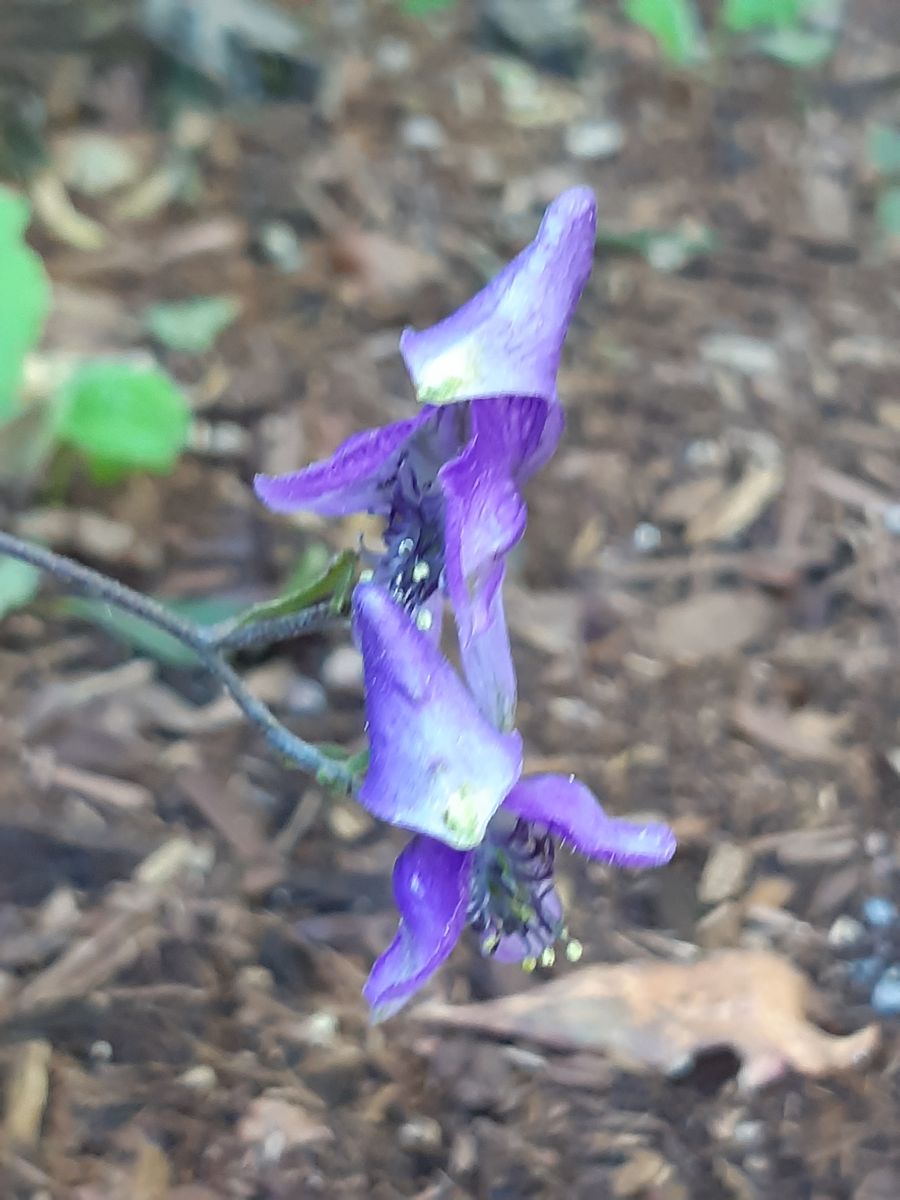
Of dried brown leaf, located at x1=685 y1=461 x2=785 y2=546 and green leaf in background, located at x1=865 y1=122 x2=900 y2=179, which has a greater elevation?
green leaf in background, located at x1=865 y1=122 x2=900 y2=179

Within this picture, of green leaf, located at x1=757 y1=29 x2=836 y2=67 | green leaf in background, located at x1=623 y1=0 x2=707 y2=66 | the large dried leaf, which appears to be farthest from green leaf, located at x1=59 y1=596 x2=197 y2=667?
green leaf, located at x1=757 y1=29 x2=836 y2=67

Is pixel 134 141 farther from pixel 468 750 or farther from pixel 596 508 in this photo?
pixel 468 750

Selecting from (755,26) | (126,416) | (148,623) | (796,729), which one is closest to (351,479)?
(148,623)

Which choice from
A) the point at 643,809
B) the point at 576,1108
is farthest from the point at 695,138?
the point at 576,1108

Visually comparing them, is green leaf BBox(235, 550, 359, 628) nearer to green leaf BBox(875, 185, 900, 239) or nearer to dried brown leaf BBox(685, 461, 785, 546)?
dried brown leaf BBox(685, 461, 785, 546)

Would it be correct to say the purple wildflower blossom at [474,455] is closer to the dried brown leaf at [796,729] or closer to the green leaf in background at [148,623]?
the green leaf in background at [148,623]

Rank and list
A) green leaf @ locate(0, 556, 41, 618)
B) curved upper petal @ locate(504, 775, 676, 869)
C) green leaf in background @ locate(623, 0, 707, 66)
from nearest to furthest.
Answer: curved upper petal @ locate(504, 775, 676, 869)
green leaf @ locate(0, 556, 41, 618)
green leaf in background @ locate(623, 0, 707, 66)
